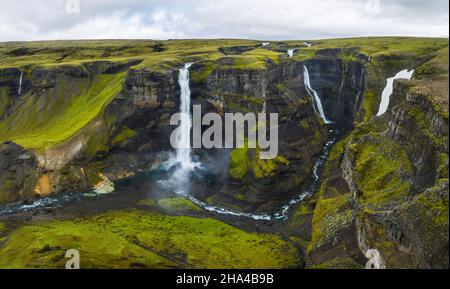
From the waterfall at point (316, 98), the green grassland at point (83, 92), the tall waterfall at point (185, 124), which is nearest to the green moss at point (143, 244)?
the tall waterfall at point (185, 124)

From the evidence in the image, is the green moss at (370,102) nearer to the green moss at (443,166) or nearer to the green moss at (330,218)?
the green moss at (330,218)

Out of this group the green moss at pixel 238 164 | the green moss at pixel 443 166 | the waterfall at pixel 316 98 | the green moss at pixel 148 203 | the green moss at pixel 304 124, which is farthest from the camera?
the waterfall at pixel 316 98

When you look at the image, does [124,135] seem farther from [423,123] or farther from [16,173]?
[423,123]

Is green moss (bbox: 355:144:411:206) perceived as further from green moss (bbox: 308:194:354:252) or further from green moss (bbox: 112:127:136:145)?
green moss (bbox: 112:127:136:145)

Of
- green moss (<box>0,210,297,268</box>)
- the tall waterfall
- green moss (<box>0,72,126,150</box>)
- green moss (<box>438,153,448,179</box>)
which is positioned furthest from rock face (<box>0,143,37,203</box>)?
green moss (<box>438,153,448,179</box>)

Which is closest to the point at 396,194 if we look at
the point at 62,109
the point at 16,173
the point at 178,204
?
the point at 178,204

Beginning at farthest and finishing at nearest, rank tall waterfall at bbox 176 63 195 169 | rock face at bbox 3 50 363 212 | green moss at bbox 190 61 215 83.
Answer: green moss at bbox 190 61 215 83 → tall waterfall at bbox 176 63 195 169 → rock face at bbox 3 50 363 212

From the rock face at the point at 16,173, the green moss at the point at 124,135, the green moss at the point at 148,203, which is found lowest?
the green moss at the point at 148,203

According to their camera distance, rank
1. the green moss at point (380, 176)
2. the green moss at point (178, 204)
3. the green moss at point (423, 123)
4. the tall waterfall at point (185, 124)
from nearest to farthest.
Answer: the green moss at point (423, 123)
the green moss at point (380, 176)
the green moss at point (178, 204)
the tall waterfall at point (185, 124)
